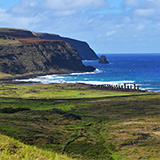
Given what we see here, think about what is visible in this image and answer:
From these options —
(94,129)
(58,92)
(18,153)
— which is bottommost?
(94,129)

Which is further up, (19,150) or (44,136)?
(19,150)

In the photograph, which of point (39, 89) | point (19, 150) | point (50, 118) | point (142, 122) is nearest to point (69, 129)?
point (50, 118)

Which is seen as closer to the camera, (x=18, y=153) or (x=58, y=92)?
(x=18, y=153)

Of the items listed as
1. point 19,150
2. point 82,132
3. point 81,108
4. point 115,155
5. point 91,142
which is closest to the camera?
point 19,150

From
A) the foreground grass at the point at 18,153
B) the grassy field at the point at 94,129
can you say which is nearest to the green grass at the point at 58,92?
the grassy field at the point at 94,129

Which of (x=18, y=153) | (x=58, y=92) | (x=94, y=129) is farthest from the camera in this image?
(x=58, y=92)

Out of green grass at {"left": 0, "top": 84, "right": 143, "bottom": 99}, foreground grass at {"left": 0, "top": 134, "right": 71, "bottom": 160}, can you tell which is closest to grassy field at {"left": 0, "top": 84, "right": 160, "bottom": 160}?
foreground grass at {"left": 0, "top": 134, "right": 71, "bottom": 160}

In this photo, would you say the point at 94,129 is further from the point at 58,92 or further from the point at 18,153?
the point at 58,92

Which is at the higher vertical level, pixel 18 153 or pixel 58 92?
pixel 18 153

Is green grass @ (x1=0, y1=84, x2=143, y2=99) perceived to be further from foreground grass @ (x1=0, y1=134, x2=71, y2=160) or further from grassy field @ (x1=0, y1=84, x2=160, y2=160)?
foreground grass @ (x1=0, y1=134, x2=71, y2=160)

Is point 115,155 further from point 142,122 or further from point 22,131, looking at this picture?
point 142,122

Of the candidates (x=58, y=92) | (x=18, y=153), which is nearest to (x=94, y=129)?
(x=18, y=153)
